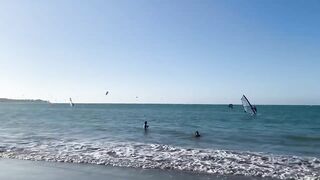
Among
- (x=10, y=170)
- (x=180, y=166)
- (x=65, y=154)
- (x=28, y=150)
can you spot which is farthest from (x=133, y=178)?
(x=28, y=150)

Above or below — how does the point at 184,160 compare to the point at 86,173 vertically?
above

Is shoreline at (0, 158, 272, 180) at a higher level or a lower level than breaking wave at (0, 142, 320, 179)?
lower

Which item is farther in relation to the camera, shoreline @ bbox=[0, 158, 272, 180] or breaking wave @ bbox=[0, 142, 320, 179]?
breaking wave @ bbox=[0, 142, 320, 179]

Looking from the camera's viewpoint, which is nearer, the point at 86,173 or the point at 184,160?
the point at 86,173

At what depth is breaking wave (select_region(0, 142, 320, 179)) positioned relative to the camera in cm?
1595

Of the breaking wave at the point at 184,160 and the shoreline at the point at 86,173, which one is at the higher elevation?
the breaking wave at the point at 184,160

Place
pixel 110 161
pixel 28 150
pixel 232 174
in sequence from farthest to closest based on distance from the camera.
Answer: pixel 28 150 → pixel 110 161 → pixel 232 174

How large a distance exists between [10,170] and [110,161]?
4494 millimetres

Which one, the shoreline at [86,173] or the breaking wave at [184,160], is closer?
the shoreline at [86,173]

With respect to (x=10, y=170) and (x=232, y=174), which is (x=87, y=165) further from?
(x=232, y=174)

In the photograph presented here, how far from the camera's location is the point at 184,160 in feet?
61.2

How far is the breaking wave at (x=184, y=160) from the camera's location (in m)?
15.9

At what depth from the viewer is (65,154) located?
20.4 metres

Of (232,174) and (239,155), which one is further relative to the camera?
(239,155)
